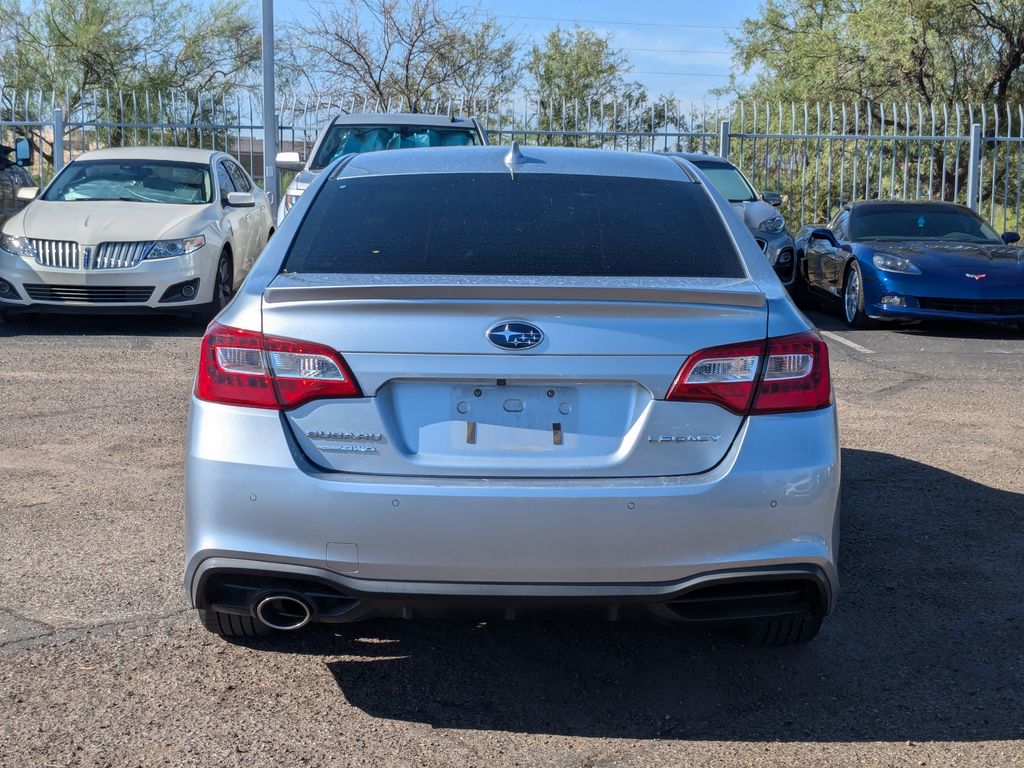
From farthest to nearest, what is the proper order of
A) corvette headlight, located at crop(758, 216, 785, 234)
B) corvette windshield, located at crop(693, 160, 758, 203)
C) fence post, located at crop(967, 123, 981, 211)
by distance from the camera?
fence post, located at crop(967, 123, 981, 211) < corvette windshield, located at crop(693, 160, 758, 203) < corvette headlight, located at crop(758, 216, 785, 234)

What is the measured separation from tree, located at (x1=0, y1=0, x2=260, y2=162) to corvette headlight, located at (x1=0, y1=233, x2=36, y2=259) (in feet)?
70.9

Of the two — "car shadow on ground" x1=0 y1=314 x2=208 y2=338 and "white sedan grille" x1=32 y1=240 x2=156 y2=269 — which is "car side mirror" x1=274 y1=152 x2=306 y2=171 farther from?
"white sedan grille" x1=32 y1=240 x2=156 y2=269

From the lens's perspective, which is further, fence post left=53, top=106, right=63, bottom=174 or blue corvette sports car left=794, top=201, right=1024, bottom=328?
fence post left=53, top=106, right=63, bottom=174

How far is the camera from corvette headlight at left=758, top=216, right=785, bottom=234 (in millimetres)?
13609

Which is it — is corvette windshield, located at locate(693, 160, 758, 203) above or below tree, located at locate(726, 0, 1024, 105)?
below

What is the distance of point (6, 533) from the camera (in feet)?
16.5

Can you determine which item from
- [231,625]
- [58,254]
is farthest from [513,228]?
[58,254]

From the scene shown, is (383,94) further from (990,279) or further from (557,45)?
(990,279)

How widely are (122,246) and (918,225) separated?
7.89 m

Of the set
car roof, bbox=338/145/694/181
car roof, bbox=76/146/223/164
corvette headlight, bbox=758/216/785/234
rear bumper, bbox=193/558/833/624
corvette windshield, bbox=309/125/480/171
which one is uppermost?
corvette windshield, bbox=309/125/480/171

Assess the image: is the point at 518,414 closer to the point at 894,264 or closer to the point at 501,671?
the point at 501,671

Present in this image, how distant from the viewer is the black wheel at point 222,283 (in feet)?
35.9

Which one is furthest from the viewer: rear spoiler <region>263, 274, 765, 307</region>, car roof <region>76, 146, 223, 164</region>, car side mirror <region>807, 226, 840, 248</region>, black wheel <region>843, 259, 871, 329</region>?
car side mirror <region>807, 226, 840, 248</region>

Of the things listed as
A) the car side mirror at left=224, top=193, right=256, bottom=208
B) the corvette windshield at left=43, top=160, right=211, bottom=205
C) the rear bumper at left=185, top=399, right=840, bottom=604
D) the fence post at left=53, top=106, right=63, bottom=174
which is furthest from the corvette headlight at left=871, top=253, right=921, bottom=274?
the fence post at left=53, top=106, right=63, bottom=174
